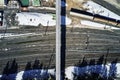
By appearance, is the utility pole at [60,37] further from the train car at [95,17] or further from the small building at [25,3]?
the small building at [25,3]

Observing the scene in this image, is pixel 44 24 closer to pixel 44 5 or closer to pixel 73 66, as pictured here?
pixel 44 5

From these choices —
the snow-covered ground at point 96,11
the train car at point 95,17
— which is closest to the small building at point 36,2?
the train car at point 95,17

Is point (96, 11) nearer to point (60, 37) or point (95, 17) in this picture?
point (95, 17)

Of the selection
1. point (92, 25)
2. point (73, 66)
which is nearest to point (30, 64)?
point (73, 66)

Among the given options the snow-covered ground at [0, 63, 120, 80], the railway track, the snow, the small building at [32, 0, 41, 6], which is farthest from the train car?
the snow-covered ground at [0, 63, 120, 80]

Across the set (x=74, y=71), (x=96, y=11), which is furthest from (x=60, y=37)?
(x=96, y=11)

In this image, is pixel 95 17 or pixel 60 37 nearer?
pixel 60 37

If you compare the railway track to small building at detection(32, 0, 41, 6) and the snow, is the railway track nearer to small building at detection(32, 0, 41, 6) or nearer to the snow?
the snow
